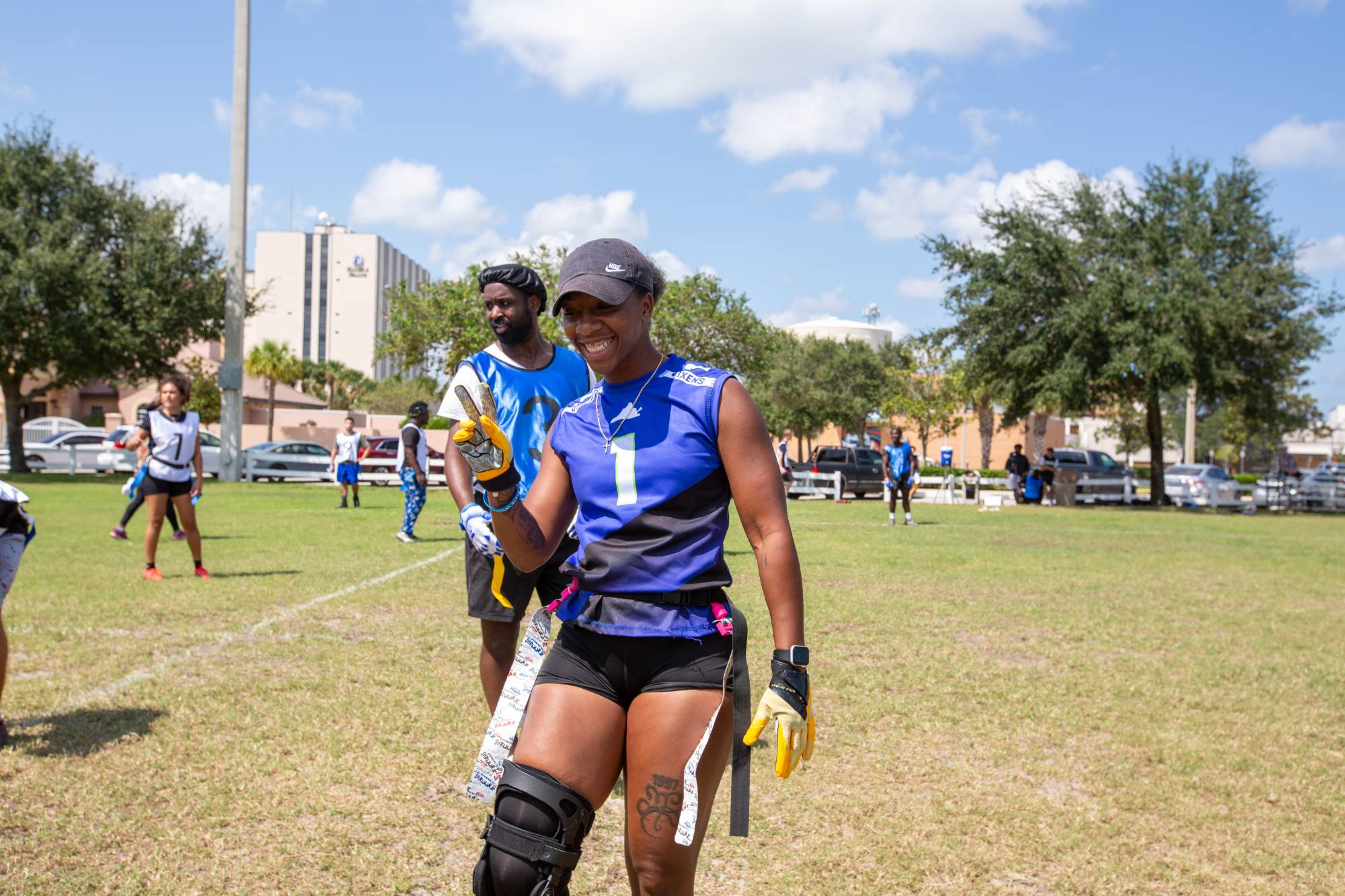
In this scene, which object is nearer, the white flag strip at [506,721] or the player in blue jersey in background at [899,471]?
the white flag strip at [506,721]

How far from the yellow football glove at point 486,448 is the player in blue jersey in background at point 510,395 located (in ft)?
5.30

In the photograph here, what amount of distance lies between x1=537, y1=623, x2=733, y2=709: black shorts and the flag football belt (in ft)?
0.12

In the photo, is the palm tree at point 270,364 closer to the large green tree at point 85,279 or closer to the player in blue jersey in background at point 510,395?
the large green tree at point 85,279

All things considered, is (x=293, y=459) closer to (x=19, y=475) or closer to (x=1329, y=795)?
(x=19, y=475)

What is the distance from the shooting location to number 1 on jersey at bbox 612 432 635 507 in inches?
116

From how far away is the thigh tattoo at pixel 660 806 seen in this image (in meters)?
2.78

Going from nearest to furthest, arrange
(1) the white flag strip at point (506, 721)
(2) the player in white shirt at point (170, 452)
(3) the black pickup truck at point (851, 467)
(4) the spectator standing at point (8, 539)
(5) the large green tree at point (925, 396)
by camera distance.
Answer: (1) the white flag strip at point (506, 721)
(4) the spectator standing at point (8, 539)
(2) the player in white shirt at point (170, 452)
(3) the black pickup truck at point (851, 467)
(5) the large green tree at point (925, 396)

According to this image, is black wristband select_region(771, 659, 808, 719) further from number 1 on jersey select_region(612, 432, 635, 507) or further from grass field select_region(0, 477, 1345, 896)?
grass field select_region(0, 477, 1345, 896)

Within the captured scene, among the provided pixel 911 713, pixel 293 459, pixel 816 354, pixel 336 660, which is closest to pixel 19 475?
pixel 293 459

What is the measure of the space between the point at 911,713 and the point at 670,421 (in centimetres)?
409

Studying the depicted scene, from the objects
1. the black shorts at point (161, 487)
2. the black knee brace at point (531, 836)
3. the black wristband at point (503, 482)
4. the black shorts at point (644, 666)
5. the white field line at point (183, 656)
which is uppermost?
the black wristband at point (503, 482)

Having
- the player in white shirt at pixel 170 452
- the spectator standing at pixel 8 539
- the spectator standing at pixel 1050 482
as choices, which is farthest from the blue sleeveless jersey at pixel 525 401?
the spectator standing at pixel 1050 482

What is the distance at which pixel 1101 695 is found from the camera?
23.3 ft

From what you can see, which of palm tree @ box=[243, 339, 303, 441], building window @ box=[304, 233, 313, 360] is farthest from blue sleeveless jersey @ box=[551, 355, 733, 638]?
building window @ box=[304, 233, 313, 360]
